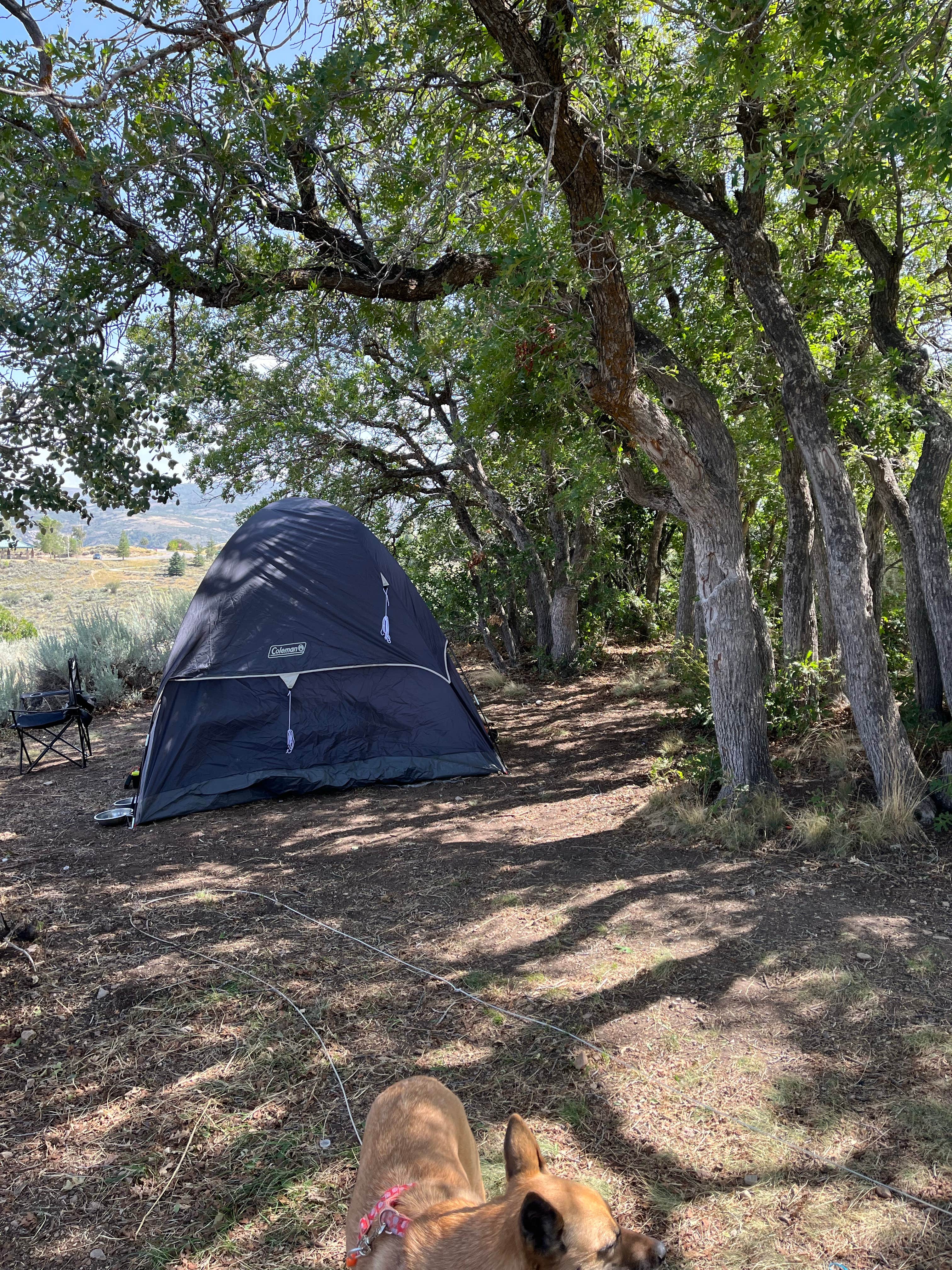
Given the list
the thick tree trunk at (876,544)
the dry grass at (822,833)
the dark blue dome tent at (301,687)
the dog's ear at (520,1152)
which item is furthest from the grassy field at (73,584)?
the dog's ear at (520,1152)

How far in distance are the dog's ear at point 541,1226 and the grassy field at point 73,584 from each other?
17634mm

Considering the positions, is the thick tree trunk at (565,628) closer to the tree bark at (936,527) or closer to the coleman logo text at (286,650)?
the coleman logo text at (286,650)

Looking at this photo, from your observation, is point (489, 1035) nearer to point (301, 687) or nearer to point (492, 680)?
point (301, 687)

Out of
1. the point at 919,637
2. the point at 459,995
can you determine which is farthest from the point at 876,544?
the point at 459,995

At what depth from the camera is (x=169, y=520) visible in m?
178

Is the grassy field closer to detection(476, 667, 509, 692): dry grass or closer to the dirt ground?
detection(476, 667, 509, 692): dry grass

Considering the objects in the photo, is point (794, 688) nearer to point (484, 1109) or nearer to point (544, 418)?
point (544, 418)

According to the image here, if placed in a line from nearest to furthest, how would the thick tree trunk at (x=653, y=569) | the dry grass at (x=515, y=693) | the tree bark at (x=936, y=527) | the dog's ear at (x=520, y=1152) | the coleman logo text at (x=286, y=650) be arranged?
the dog's ear at (x=520, y=1152), the tree bark at (x=936, y=527), the coleman logo text at (x=286, y=650), the dry grass at (x=515, y=693), the thick tree trunk at (x=653, y=569)

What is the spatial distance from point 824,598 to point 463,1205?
9.67m

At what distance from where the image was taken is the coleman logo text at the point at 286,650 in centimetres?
791

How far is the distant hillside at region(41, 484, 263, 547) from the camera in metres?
7.05

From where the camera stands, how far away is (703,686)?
9.24 meters

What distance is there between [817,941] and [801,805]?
223 centimetres

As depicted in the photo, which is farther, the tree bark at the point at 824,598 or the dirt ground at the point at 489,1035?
the tree bark at the point at 824,598
